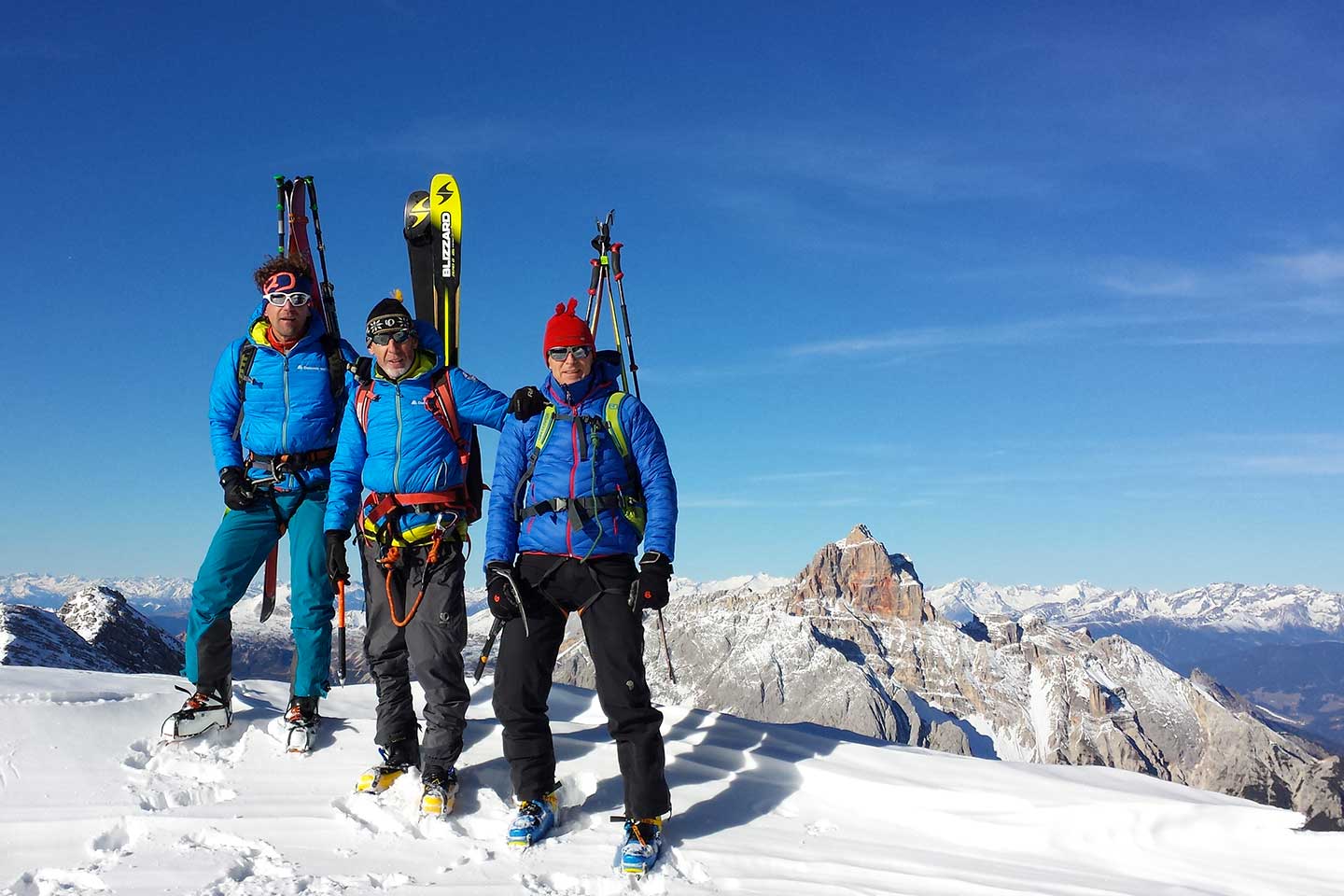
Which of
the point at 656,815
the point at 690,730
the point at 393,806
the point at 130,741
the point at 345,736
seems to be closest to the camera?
the point at 656,815

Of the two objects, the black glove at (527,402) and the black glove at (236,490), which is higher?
the black glove at (527,402)

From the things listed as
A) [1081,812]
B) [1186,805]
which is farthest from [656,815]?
[1186,805]

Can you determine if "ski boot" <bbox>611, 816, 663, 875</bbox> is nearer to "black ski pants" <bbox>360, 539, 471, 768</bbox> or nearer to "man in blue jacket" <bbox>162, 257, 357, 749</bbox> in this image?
"black ski pants" <bbox>360, 539, 471, 768</bbox>

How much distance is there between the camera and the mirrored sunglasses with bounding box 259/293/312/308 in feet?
26.1

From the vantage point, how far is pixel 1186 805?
276 inches

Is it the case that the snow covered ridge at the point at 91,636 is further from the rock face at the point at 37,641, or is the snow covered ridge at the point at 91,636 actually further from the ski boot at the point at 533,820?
the ski boot at the point at 533,820

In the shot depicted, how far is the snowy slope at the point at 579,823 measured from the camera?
579 centimetres

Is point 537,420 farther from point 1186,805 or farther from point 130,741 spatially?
point 1186,805

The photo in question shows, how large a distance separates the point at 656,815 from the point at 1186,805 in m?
4.40

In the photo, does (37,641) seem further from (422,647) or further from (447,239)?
(422,647)

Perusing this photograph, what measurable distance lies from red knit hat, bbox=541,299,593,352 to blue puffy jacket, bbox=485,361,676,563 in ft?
0.97

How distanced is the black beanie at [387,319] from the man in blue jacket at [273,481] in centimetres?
101

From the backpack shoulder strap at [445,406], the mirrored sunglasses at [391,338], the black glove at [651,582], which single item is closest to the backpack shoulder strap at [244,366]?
Result: the mirrored sunglasses at [391,338]

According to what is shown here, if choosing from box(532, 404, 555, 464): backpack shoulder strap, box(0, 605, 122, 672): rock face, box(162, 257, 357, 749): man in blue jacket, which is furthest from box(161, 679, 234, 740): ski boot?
box(0, 605, 122, 672): rock face
